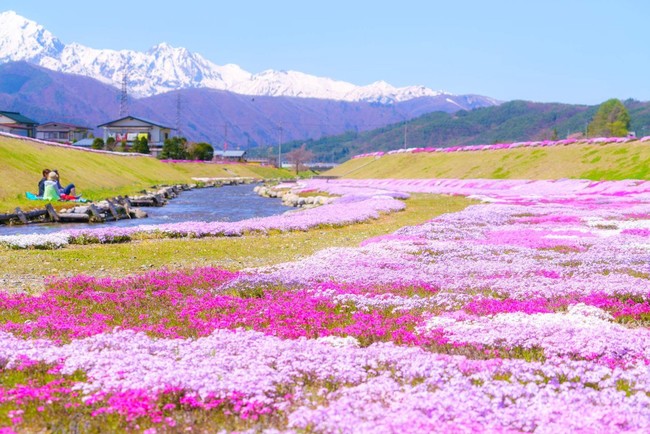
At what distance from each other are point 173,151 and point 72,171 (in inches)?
4085

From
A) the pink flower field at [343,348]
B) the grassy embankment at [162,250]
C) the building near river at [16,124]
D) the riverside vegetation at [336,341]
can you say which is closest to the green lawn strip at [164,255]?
the grassy embankment at [162,250]

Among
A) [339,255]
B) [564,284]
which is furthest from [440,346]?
[339,255]

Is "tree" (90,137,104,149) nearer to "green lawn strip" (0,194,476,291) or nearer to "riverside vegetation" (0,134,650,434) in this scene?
"green lawn strip" (0,194,476,291)

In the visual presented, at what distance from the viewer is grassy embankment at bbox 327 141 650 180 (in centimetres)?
8188

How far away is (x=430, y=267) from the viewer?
2133 centimetres

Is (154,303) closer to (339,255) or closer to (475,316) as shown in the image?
(475,316)

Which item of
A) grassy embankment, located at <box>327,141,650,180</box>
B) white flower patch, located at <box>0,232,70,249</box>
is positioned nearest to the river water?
white flower patch, located at <box>0,232,70,249</box>

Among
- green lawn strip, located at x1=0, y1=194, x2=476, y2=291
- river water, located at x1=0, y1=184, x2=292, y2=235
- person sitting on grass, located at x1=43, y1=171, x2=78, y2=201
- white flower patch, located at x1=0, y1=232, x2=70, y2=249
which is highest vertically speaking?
person sitting on grass, located at x1=43, y1=171, x2=78, y2=201

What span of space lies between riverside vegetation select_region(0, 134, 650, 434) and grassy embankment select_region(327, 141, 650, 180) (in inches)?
2403

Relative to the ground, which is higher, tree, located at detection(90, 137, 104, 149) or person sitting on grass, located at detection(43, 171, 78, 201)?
tree, located at detection(90, 137, 104, 149)

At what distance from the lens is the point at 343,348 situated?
11.7 meters

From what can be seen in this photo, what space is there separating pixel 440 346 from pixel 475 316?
2592 millimetres

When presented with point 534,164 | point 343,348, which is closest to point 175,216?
point 343,348

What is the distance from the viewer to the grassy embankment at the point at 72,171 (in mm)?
53188
